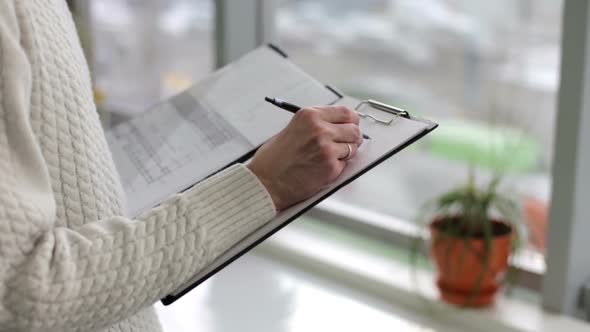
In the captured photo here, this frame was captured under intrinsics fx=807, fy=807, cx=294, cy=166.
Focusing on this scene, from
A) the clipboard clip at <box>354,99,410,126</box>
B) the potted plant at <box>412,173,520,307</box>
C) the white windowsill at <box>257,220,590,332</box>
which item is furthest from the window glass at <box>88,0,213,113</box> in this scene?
the clipboard clip at <box>354,99,410,126</box>

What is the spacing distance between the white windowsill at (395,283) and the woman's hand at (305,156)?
757 millimetres

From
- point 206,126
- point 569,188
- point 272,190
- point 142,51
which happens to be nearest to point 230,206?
point 272,190

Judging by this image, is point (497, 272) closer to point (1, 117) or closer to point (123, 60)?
point (1, 117)

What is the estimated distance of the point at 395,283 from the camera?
62.8 inches

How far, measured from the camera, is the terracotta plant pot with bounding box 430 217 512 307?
149 cm

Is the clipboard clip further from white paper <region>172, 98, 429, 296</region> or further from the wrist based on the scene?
the wrist

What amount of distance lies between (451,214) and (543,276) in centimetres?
20

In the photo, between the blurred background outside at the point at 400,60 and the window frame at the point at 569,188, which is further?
the blurred background outside at the point at 400,60

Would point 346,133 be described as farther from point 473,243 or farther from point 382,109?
point 473,243

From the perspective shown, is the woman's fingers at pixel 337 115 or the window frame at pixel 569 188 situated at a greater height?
the woman's fingers at pixel 337 115

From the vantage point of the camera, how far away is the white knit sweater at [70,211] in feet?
2.20

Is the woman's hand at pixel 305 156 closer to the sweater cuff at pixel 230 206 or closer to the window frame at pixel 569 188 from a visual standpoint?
the sweater cuff at pixel 230 206

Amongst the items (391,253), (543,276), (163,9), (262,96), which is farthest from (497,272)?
(163,9)

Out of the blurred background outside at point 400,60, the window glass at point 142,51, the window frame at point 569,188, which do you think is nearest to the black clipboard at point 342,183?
the window frame at point 569,188
